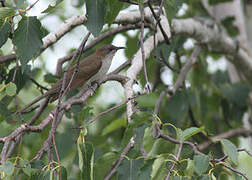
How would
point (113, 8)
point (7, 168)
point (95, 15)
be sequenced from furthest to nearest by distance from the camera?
point (113, 8) → point (95, 15) → point (7, 168)

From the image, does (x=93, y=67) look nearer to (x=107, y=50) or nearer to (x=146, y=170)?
(x=107, y=50)

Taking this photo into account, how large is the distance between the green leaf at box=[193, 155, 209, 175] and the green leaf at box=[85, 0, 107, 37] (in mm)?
1024

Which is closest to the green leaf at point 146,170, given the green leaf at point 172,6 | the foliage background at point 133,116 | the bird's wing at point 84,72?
the foliage background at point 133,116

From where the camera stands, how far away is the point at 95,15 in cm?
266

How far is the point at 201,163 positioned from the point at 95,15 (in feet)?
3.76

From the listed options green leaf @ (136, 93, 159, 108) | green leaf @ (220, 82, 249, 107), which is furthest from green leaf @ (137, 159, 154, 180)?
green leaf @ (220, 82, 249, 107)

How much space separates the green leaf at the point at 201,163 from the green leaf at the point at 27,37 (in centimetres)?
124

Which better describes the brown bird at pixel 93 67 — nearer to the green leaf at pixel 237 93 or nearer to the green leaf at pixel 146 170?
the green leaf at pixel 237 93

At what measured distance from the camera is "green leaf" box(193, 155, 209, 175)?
1991 mm

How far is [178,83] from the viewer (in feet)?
15.7

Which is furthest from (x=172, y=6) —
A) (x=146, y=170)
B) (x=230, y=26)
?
(x=230, y=26)

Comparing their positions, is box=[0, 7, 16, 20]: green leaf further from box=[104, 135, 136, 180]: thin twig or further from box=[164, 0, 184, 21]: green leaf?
box=[164, 0, 184, 21]: green leaf

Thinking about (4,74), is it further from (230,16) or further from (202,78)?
(230,16)

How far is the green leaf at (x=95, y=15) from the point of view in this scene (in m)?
2.64
